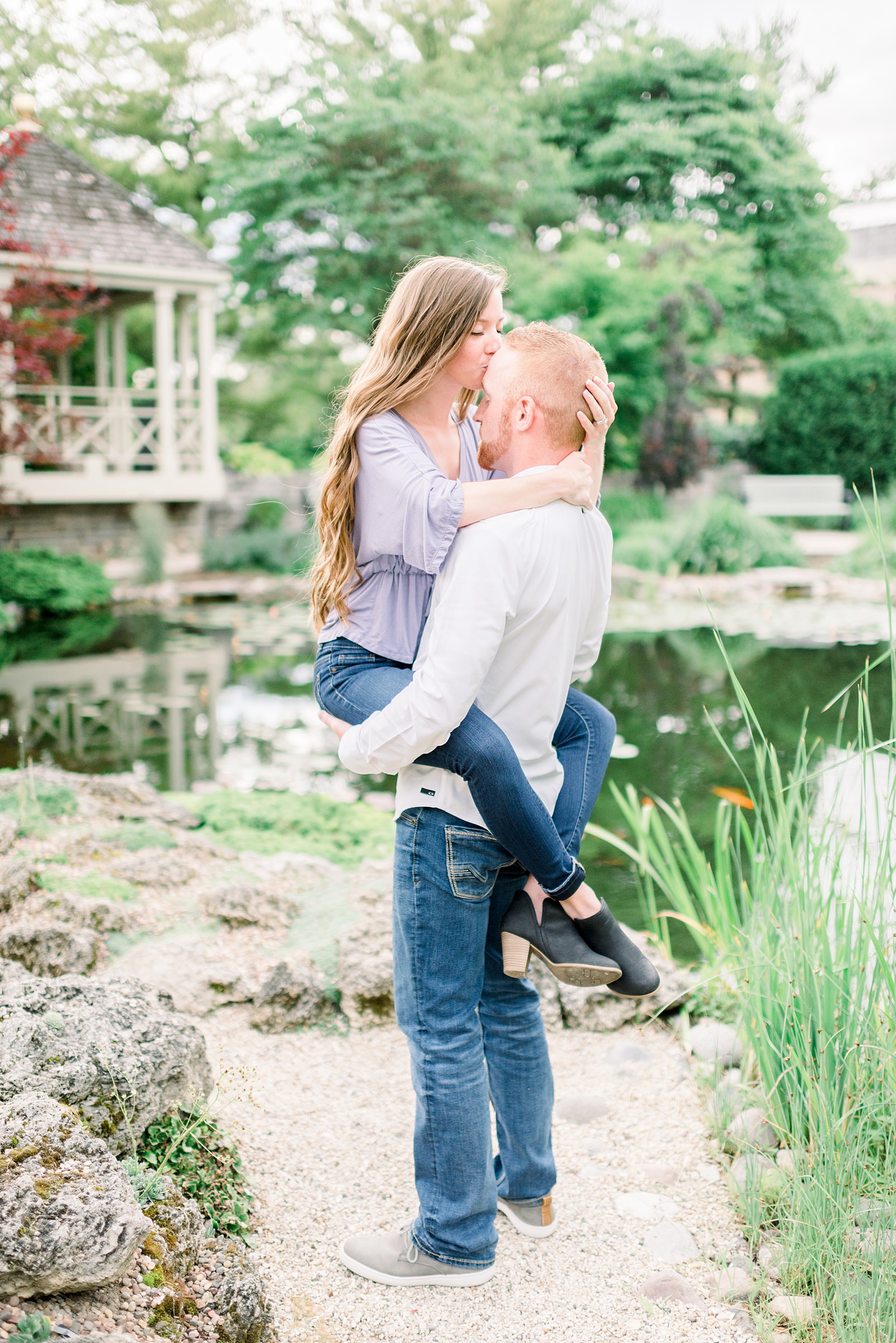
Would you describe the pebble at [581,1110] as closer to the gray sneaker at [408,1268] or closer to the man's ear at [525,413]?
the gray sneaker at [408,1268]

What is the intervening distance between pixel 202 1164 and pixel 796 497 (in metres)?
16.4

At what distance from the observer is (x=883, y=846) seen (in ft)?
6.75

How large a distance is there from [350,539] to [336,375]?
70.8 feet

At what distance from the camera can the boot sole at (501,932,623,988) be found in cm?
183

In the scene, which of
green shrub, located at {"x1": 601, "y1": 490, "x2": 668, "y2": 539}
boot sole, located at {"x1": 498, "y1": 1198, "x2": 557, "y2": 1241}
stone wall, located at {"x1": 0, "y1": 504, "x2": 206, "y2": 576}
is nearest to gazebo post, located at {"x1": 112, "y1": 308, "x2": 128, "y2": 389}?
stone wall, located at {"x1": 0, "y1": 504, "x2": 206, "y2": 576}

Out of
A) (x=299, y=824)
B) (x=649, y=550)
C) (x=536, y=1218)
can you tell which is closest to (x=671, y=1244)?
(x=536, y=1218)

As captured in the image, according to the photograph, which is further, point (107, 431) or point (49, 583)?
point (107, 431)

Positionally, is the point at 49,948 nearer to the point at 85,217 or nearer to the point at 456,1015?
the point at 456,1015

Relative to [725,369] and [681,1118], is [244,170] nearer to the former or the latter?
[725,369]

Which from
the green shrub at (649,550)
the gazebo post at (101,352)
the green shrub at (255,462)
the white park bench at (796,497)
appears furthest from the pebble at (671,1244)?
the green shrub at (255,462)

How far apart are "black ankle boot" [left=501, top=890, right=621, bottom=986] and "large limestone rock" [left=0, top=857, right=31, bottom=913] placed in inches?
74.5

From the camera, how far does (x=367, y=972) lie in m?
2.90

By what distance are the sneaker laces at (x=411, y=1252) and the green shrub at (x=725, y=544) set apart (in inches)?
432

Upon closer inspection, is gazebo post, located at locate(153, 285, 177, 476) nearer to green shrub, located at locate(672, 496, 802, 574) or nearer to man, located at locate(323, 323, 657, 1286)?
green shrub, located at locate(672, 496, 802, 574)
